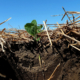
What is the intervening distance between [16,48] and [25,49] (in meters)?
0.09

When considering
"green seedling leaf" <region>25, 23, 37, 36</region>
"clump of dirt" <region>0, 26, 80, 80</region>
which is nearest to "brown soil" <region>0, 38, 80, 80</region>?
"clump of dirt" <region>0, 26, 80, 80</region>

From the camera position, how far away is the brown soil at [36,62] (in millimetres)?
1006

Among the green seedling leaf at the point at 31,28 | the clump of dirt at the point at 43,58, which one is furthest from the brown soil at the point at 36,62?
the green seedling leaf at the point at 31,28

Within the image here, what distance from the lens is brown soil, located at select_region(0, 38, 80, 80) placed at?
1.01 m

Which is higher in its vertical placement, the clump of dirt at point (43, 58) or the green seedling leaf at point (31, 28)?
the green seedling leaf at point (31, 28)

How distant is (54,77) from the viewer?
1.04 m

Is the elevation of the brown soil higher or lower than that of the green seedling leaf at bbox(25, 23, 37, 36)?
lower

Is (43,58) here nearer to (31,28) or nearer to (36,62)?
(36,62)

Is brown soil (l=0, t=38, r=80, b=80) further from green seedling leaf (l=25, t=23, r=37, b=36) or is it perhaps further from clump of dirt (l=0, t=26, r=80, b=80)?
green seedling leaf (l=25, t=23, r=37, b=36)

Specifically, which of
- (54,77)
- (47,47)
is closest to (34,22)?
(47,47)

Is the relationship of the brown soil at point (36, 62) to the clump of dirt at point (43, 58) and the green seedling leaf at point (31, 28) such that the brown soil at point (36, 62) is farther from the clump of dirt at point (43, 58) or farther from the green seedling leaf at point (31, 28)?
the green seedling leaf at point (31, 28)

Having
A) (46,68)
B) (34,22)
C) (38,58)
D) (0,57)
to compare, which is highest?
(34,22)

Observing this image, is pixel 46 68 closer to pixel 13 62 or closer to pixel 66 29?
pixel 13 62

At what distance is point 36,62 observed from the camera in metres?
1.02
